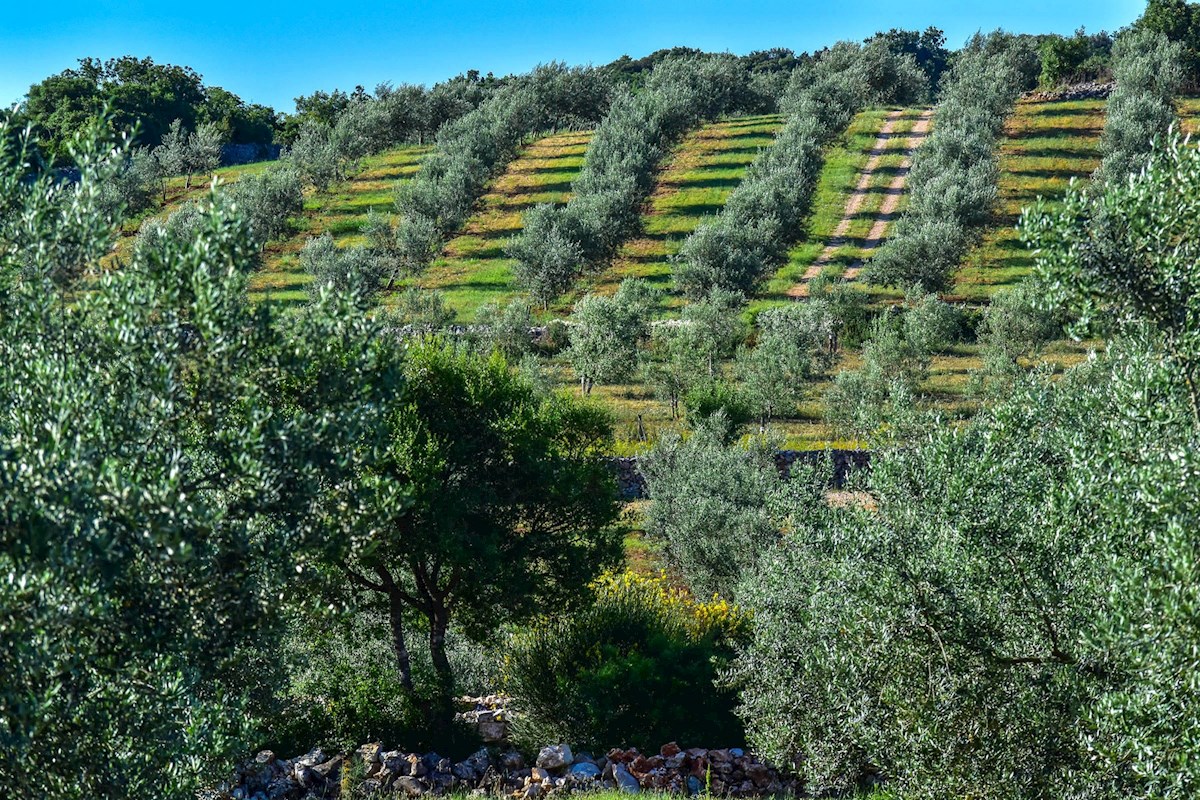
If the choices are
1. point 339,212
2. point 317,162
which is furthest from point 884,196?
point 317,162

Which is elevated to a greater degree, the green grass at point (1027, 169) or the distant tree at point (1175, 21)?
the distant tree at point (1175, 21)

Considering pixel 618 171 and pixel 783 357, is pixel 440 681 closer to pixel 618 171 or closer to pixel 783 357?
pixel 783 357

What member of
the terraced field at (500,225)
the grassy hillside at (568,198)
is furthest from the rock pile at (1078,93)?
the terraced field at (500,225)

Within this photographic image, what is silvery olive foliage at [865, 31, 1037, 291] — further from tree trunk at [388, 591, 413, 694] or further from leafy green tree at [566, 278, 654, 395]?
tree trunk at [388, 591, 413, 694]

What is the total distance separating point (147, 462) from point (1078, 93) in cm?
10688

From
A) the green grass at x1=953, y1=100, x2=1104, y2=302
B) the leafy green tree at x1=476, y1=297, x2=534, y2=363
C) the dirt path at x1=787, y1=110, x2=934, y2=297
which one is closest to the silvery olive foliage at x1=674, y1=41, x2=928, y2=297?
the dirt path at x1=787, y1=110, x2=934, y2=297

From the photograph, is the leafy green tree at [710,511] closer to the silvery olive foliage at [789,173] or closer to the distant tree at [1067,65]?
the silvery olive foliage at [789,173]

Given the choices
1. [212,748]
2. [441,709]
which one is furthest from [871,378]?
[212,748]

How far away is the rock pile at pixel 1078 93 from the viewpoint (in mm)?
97375

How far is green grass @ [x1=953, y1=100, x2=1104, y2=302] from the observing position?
69.5 metres

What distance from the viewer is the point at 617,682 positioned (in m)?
20.1

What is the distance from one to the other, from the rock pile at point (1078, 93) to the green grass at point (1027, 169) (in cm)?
158

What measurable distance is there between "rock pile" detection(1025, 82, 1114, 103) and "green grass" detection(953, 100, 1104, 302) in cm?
158

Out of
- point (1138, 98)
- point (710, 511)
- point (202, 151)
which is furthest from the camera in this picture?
point (202, 151)
